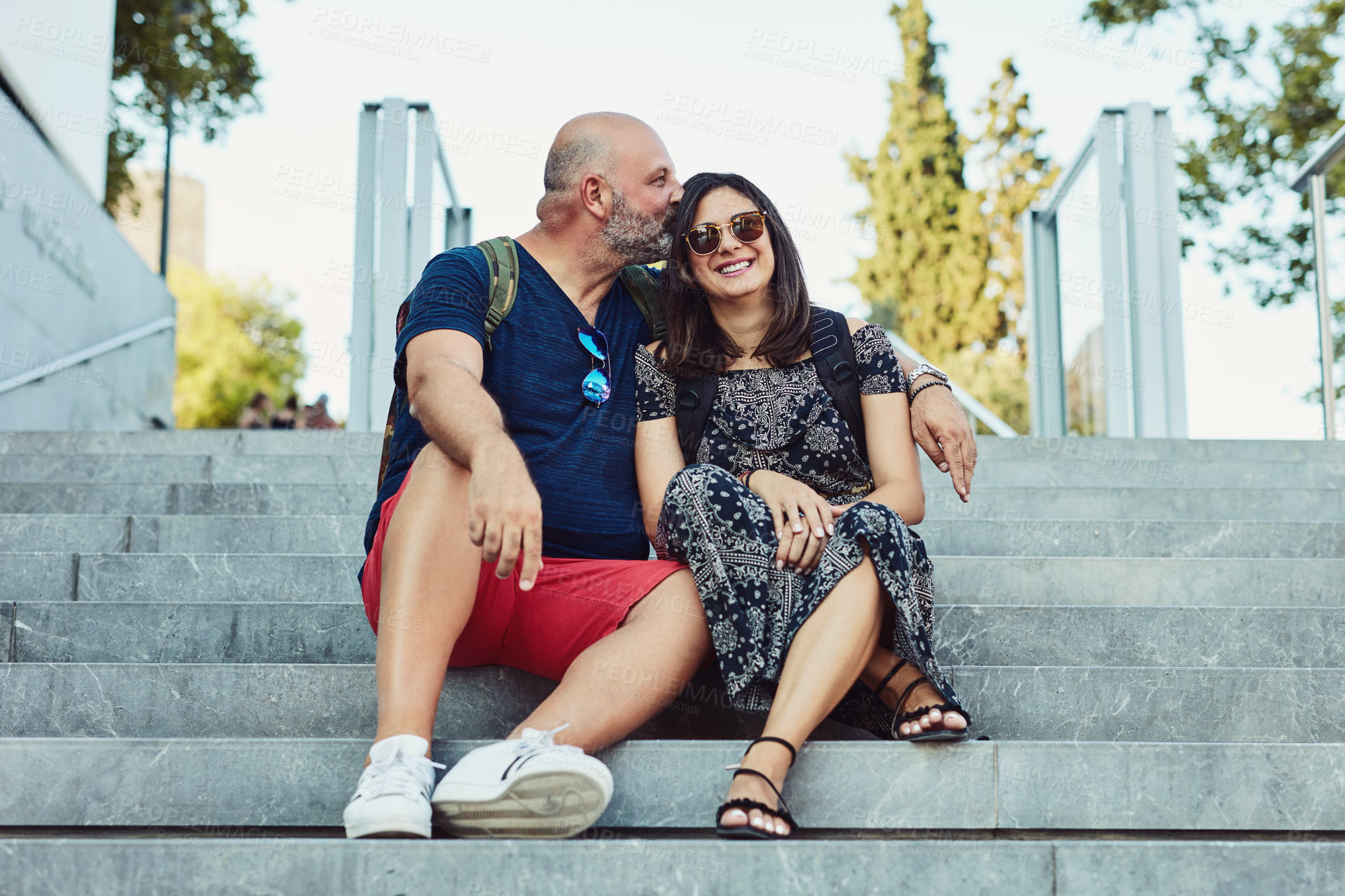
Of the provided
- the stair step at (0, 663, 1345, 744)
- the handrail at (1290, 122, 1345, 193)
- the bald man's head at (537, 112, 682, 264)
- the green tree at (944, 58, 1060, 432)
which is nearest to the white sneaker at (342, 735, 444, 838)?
the stair step at (0, 663, 1345, 744)

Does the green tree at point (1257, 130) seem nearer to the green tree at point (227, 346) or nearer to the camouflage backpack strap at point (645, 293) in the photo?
the camouflage backpack strap at point (645, 293)

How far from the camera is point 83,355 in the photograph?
7.48 m

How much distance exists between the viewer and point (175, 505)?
3865mm

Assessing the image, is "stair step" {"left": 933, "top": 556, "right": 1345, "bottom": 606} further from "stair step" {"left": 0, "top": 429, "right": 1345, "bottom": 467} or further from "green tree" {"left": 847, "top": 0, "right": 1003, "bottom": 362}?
"green tree" {"left": 847, "top": 0, "right": 1003, "bottom": 362}

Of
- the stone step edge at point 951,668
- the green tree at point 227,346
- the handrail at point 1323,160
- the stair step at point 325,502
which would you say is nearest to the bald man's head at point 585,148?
the stone step edge at point 951,668

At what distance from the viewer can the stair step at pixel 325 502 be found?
3854mm

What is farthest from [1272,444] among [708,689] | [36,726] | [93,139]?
[93,139]

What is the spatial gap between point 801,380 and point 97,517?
214 cm

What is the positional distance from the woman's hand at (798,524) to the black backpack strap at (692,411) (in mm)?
279

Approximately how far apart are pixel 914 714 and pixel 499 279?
1.19 metres

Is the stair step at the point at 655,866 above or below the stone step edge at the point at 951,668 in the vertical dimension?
below

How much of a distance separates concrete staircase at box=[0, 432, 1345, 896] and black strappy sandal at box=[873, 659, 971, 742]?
0.12 feet

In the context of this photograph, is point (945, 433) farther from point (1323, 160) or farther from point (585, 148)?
point (1323, 160)

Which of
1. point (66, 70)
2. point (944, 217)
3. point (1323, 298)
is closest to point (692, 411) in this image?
point (1323, 298)
